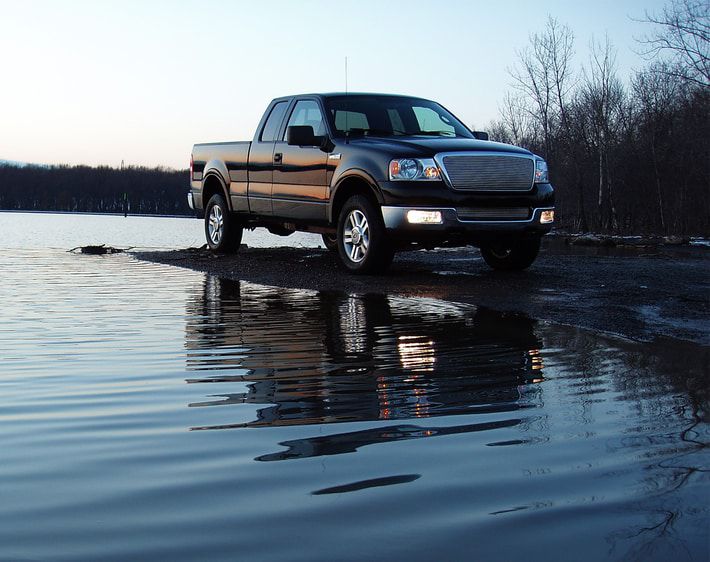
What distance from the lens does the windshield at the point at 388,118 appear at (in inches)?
458

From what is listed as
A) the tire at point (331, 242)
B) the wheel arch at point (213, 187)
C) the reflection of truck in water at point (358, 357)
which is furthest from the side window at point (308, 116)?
the reflection of truck in water at point (358, 357)

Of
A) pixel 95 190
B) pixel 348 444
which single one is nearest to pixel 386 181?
pixel 348 444

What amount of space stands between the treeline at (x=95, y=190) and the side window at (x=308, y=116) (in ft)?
530

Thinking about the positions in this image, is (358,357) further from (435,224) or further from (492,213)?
(492,213)

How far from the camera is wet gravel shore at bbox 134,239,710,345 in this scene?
741 centimetres

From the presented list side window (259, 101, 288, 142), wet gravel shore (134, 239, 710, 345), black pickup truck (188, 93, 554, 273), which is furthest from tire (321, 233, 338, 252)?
side window (259, 101, 288, 142)

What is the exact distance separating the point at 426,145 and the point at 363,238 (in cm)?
127

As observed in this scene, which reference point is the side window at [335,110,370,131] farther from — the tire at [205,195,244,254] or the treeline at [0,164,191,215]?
the treeline at [0,164,191,215]

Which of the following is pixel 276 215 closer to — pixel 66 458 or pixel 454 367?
pixel 454 367

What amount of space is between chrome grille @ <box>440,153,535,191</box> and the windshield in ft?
4.39

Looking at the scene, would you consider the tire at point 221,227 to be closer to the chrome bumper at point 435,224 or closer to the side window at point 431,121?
the side window at point 431,121

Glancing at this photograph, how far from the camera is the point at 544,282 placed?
10.1 metres

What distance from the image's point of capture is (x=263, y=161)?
12688mm

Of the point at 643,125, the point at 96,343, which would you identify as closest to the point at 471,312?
the point at 96,343
